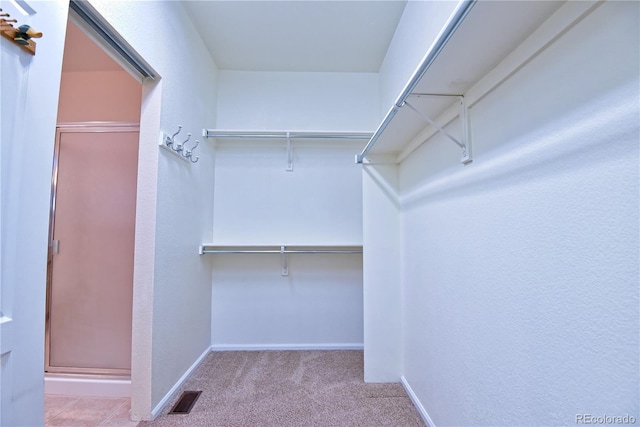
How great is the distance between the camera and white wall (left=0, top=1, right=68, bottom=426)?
0.77 m

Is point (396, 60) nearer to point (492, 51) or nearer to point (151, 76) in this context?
point (492, 51)

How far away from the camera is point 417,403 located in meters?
1.66

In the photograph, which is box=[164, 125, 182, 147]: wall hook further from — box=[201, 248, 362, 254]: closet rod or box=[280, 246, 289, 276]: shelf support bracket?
box=[280, 246, 289, 276]: shelf support bracket

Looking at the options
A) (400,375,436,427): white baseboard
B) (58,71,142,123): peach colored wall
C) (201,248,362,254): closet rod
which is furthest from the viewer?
(201,248,362,254): closet rod

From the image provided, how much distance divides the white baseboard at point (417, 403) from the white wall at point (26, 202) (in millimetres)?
1727

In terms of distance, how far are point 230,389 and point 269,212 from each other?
60.0 inches

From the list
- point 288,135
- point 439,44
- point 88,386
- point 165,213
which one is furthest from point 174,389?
point 439,44

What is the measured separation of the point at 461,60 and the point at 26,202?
149 centimetres

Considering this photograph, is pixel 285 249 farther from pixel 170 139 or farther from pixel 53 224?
pixel 53 224

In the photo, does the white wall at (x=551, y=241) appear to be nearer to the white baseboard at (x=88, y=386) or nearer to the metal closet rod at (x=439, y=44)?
the metal closet rod at (x=439, y=44)

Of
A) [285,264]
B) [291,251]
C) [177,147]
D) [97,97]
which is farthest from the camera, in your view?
[285,264]

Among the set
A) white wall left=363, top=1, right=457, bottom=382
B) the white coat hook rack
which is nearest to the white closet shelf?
white wall left=363, top=1, right=457, bottom=382

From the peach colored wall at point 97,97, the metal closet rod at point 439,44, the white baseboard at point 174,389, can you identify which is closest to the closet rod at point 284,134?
the peach colored wall at point 97,97

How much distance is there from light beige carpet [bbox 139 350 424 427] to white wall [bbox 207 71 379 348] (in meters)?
0.29
